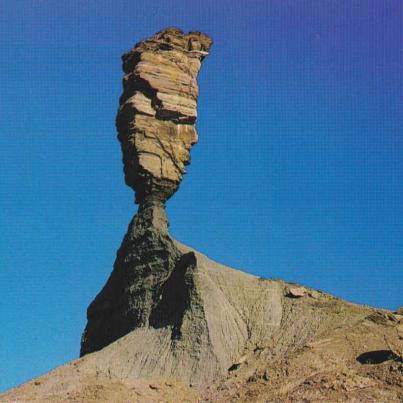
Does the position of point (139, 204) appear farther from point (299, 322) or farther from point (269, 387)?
point (269, 387)

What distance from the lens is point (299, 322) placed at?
1490 inches

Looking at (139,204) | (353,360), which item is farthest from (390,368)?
(139,204)

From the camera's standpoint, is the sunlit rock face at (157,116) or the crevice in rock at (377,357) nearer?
the crevice in rock at (377,357)

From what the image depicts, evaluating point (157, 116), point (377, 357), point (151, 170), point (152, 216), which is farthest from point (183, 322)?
point (157, 116)

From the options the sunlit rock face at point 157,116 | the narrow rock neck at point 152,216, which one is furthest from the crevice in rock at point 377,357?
the sunlit rock face at point 157,116

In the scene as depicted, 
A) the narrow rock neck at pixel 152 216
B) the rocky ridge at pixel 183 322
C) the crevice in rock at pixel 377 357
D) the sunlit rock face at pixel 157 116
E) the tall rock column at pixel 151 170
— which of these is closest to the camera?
the crevice in rock at pixel 377 357

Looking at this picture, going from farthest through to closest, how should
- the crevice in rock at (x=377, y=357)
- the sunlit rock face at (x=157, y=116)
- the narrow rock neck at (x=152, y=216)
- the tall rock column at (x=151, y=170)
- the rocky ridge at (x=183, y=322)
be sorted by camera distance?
the sunlit rock face at (x=157, y=116) < the narrow rock neck at (x=152, y=216) < the tall rock column at (x=151, y=170) < the rocky ridge at (x=183, y=322) < the crevice in rock at (x=377, y=357)

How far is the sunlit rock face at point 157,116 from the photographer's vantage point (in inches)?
1753

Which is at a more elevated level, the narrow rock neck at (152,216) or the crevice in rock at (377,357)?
the narrow rock neck at (152,216)

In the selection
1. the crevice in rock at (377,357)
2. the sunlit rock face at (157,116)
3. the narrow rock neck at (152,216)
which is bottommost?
the crevice in rock at (377,357)

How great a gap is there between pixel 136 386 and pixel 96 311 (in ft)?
33.2

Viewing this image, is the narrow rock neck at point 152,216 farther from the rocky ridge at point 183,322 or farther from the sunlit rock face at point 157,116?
the sunlit rock face at point 157,116

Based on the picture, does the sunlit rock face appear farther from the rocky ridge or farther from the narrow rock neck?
the narrow rock neck

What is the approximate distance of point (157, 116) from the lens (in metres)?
45.6
